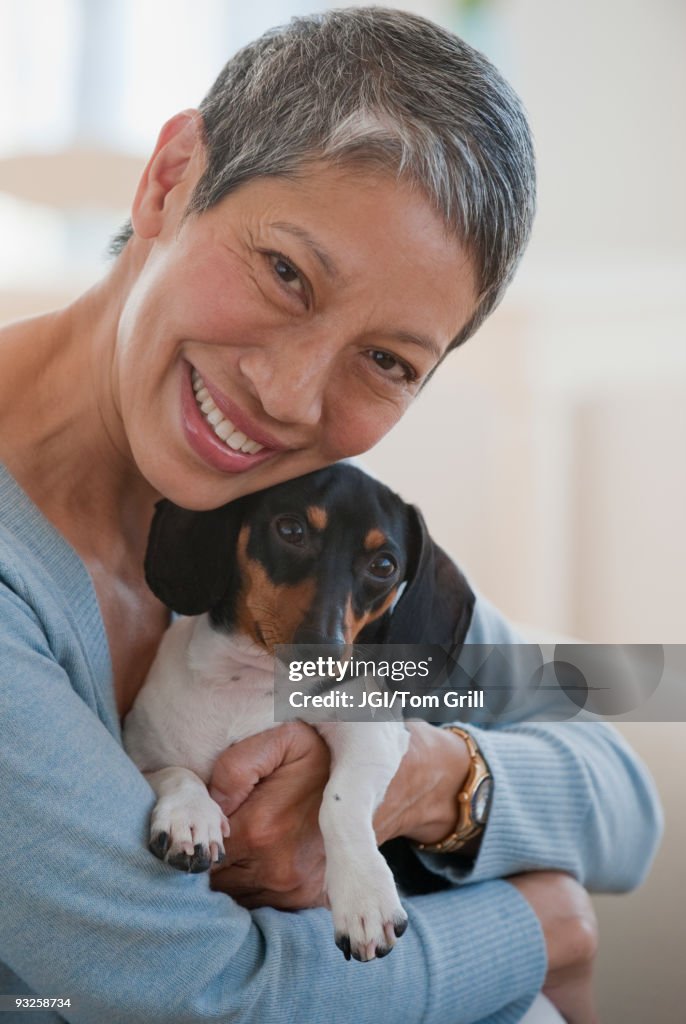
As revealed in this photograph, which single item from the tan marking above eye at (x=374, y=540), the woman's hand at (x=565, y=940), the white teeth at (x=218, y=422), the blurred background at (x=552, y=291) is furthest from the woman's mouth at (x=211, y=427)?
the woman's hand at (x=565, y=940)

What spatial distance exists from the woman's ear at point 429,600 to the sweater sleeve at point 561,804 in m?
0.03

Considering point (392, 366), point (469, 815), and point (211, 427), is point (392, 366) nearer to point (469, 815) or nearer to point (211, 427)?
point (211, 427)

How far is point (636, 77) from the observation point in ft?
5.14

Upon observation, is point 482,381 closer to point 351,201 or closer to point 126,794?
point 351,201

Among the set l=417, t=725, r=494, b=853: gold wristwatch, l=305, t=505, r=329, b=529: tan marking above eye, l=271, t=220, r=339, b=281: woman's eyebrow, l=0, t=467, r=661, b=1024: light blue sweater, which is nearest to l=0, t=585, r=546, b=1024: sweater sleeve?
l=0, t=467, r=661, b=1024: light blue sweater

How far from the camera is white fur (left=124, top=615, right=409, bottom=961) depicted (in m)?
0.72

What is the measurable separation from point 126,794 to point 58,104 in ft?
3.78

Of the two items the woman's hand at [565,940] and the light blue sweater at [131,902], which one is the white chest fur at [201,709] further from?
the woman's hand at [565,940]

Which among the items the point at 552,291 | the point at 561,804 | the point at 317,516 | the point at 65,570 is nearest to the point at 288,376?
the point at 317,516

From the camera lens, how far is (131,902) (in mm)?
694

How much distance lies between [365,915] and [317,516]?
0.29m

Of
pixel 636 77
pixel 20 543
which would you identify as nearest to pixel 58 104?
pixel 636 77

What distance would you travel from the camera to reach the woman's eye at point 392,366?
Answer: 73cm

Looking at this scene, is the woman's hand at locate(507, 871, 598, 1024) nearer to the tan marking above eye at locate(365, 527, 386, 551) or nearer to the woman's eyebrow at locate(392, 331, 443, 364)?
the tan marking above eye at locate(365, 527, 386, 551)
